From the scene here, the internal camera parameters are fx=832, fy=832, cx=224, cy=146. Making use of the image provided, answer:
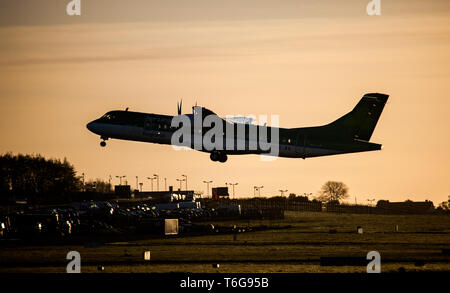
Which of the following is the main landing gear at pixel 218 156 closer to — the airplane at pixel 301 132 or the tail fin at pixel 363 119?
the airplane at pixel 301 132

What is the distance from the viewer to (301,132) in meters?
82.1

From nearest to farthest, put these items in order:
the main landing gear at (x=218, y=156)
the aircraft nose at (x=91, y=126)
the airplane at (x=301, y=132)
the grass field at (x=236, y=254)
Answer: the grass field at (x=236, y=254) < the airplane at (x=301, y=132) < the main landing gear at (x=218, y=156) < the aircraft nose at (x=91, y=126)

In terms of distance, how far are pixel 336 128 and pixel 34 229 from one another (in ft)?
103

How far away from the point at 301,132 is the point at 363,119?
6829 millimetres

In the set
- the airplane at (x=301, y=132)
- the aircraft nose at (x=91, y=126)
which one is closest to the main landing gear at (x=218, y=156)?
the airplane at (x=301, y=132)

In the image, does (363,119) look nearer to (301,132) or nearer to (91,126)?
(301,132)

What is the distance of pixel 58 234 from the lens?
270ft

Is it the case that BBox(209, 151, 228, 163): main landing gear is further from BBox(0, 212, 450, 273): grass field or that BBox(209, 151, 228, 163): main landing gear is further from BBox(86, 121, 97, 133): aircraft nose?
BBox(86, 121, 97, 133): aircraft nose

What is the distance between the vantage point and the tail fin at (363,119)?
83.2 meters

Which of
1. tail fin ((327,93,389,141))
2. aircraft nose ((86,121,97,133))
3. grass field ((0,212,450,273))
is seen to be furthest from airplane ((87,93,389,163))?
grass field ((0,212,450,273))

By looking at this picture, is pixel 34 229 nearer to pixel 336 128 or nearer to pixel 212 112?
pixel 212 112

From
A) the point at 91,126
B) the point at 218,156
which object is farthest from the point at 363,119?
the point at 91,126
